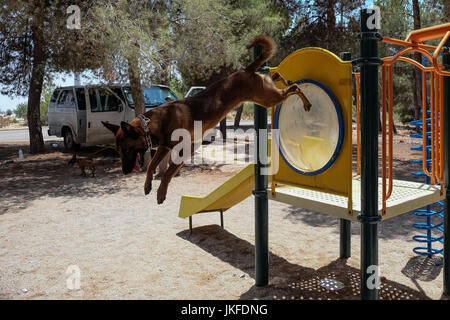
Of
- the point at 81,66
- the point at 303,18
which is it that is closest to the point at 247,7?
the point at 303,18

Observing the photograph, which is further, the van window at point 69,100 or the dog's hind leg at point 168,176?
the van window at point 69,100

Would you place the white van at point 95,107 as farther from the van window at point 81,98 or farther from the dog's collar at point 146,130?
the dog's collar at point 146,130

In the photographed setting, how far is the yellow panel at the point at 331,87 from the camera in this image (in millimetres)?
2928

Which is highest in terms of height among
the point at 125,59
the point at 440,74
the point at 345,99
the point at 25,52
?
the point at 25,52

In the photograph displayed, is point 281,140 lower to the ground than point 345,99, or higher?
lower

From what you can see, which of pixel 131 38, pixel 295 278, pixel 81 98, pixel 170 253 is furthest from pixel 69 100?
pixel 295 278

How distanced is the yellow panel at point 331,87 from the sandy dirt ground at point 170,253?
5.51 feet

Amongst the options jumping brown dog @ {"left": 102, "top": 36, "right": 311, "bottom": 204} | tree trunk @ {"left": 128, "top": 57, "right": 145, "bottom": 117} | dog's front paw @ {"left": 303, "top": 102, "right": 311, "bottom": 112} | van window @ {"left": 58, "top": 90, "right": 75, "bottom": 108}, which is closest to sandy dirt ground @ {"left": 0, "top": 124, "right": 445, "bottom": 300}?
tree trunk @ {"left": 128, "top": 57, "right": 145, "bottom": 117}

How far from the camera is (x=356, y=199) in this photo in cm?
372

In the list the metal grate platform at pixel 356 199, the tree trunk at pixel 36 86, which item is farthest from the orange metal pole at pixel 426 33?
the tree trunk at pixel 36 86

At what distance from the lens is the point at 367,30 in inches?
115

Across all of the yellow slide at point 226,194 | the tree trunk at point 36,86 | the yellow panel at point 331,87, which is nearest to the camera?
the yellow panel at point 331,87
